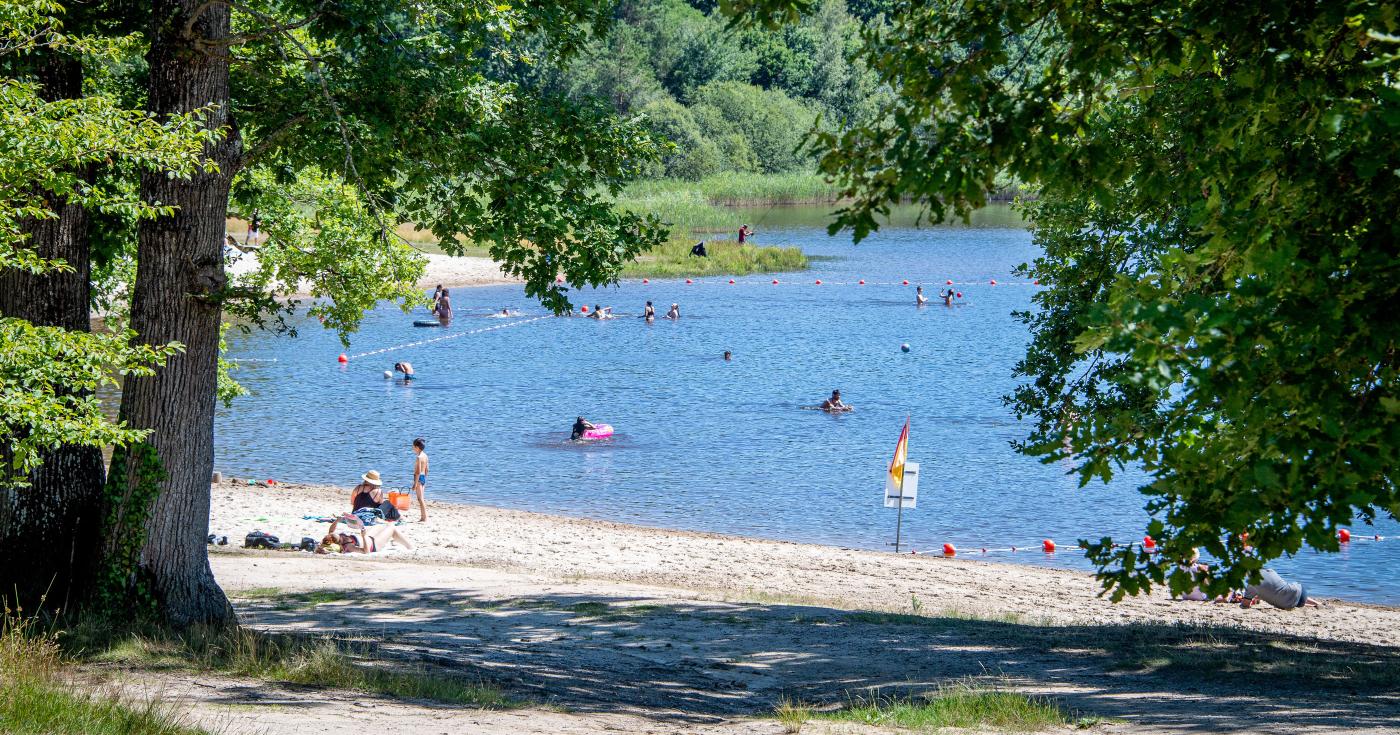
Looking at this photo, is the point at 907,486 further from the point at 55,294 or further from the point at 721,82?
the point at 721,82

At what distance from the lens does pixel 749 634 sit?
12.7 metres

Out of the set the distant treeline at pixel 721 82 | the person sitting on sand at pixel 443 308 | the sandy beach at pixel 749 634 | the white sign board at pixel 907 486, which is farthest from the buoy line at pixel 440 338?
the distant treeline at pixel 721 82

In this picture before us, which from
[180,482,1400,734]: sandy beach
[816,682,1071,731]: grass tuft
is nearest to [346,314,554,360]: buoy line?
[180,482,1400,734]: sandy beach

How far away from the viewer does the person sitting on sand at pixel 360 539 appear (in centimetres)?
1866

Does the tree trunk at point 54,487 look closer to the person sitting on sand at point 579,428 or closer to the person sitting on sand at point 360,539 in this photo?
the person sitting on sand at point 360,539

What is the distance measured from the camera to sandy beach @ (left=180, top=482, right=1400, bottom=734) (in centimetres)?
907

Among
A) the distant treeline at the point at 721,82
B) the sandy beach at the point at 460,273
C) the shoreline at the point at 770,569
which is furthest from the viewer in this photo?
the distant treeline at the point at 721,82

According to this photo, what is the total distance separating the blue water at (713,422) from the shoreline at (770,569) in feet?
5.80

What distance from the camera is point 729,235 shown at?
71750mm

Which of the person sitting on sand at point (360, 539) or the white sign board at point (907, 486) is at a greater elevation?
the white sign board at point (907, 486)

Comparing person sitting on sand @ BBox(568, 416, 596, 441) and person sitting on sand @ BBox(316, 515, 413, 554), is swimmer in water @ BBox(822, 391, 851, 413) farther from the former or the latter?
person sitting on sand @ BBox(316, 515, 413, 554)

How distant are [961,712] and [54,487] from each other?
7713mm

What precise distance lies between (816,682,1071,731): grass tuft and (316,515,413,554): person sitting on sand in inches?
438

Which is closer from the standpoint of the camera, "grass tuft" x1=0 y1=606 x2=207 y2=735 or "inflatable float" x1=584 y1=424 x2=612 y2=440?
"grass tuft" x1=0 y1=606 x2=207 y2=735
